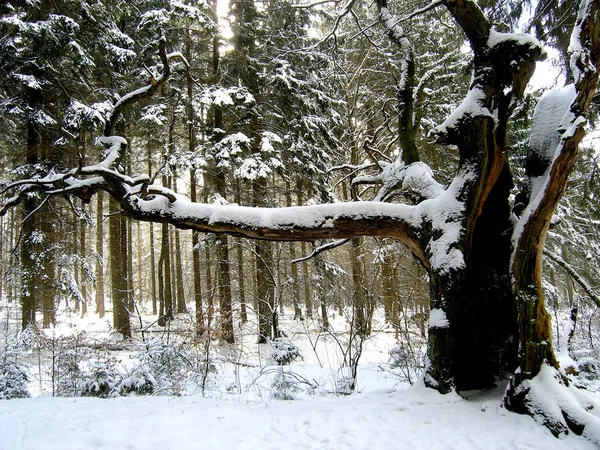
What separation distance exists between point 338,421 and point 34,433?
344cm

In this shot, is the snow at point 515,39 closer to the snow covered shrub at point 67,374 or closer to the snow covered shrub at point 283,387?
the snow covered shrub at point 283,387

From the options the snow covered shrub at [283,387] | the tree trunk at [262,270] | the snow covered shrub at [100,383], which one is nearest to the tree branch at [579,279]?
the snow covered shrub at [283,387]

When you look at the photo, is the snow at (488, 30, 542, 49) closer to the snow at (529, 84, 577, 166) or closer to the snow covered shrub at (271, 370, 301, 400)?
the snow at (529, 84, 577, 166)

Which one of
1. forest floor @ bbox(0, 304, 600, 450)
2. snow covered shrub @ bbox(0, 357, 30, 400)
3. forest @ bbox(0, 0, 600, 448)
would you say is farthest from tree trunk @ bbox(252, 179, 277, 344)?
snow covered shrub @ bbox(0, 357, 30, 400)

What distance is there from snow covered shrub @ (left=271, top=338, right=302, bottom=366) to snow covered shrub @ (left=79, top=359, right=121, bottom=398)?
3106mm

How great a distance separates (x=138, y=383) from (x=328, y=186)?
327 inches

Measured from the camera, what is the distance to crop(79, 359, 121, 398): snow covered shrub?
19.7ft

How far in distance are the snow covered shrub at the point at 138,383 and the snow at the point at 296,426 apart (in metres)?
1.37

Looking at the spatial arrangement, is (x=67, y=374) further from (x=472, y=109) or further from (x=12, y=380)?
(x=472, y=109)

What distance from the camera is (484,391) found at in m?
4.16

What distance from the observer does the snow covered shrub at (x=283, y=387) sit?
580cm

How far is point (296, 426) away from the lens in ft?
12.3

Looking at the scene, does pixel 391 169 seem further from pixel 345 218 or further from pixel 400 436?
pixel 400 436

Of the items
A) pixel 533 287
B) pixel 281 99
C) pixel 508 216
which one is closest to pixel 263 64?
pixel 281 99
